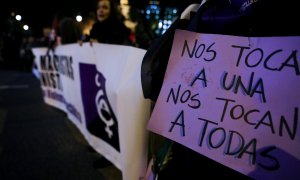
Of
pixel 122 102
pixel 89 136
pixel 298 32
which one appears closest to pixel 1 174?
pixel 89 136

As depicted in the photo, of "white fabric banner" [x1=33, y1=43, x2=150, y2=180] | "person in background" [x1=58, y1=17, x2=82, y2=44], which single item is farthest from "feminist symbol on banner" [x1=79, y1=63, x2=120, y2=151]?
"person in background" [x1=58, y1=17, x2=82, y2=44]

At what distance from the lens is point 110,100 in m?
3.03

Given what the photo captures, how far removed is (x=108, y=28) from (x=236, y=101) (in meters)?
2.60

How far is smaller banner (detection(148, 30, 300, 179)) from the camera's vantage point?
1.49 m

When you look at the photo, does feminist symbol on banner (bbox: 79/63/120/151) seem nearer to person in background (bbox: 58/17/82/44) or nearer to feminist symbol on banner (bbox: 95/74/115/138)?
feminist symbol on banner (bbox: 95/74/115/138)

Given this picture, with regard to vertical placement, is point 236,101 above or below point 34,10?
above

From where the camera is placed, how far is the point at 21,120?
5.39 metres

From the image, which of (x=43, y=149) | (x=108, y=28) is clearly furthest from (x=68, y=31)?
(x=43, y=149)

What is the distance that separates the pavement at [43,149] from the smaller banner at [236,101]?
1.44 meters

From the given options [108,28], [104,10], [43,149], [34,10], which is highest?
[104,10]

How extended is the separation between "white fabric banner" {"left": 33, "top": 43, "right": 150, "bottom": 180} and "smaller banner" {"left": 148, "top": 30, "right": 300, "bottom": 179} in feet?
1.85

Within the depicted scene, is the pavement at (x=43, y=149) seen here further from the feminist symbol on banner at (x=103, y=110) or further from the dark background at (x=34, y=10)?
the dark background at (x=34, y=10)

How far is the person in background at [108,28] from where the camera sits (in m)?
3.99

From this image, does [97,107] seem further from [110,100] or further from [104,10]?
[104,10]
